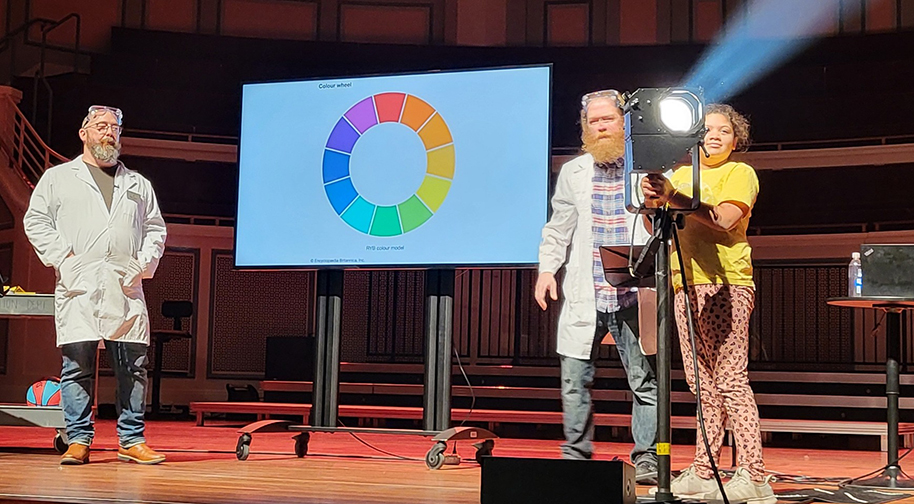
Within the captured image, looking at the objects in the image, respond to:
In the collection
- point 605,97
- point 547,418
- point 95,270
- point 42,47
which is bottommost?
point 547,418

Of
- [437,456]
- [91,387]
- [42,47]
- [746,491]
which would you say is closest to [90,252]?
[91,387]

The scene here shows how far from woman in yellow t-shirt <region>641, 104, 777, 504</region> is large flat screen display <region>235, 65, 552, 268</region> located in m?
1.26

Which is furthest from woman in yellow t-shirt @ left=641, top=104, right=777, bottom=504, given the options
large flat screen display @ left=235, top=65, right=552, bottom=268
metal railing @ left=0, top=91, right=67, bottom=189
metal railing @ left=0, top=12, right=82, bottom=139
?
metal railing @ left=0, top=12, right=82, bottom=139

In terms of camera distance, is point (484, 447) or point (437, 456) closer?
point (437, 456)

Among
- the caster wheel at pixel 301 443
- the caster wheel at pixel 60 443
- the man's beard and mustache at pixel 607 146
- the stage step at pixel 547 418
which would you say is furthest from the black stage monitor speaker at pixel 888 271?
the caster wheel at pixel 60 443

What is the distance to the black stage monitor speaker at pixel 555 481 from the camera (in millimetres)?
2656

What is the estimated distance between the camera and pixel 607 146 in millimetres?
3811

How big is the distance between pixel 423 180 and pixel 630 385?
1.43 m

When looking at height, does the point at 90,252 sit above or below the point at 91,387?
above

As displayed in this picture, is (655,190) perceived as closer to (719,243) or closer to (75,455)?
(719,243)

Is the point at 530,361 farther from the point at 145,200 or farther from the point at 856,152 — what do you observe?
the point at 145,200

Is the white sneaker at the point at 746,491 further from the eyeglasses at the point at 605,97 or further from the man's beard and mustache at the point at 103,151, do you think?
the man's beard and mustache at the point at 103,151

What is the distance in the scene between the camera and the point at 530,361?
918 centimetres

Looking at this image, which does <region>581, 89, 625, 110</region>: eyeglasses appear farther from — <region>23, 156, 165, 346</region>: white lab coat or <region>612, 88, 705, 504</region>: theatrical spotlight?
<region>23, 156, 165, 346</region>: white lab coat
